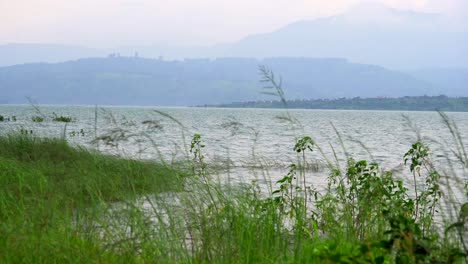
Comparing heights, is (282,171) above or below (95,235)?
below

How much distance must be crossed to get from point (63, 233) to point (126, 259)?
3.67 feet

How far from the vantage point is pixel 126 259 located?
5.70 m

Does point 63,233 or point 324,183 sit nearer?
point 63,233

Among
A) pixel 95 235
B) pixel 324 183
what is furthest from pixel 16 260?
pixel 324 183

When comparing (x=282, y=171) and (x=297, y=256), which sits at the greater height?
(x=297, y=256)

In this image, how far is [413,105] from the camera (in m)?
192

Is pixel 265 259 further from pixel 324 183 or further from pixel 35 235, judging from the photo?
pixel 324 183

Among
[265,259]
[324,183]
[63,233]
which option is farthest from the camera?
[324,183]

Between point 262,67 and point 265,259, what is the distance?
2.15 meters

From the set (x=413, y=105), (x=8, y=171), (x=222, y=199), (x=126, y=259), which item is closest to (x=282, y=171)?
(x=8, y=171)

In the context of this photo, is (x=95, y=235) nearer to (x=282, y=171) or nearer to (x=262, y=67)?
(x=262, y=67)

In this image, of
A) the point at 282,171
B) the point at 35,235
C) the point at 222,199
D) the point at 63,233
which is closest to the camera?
the point at 35,235

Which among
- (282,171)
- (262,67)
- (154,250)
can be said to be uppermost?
(262,67)

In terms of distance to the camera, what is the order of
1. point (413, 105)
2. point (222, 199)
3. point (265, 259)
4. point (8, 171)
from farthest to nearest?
1. point (413, 105)
2. point (8, 171)
3. point (222, 199)
4. point (265, 259)
